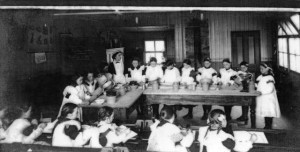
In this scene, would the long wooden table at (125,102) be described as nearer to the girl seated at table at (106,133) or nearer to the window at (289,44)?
the girl seated at table at (106,133)

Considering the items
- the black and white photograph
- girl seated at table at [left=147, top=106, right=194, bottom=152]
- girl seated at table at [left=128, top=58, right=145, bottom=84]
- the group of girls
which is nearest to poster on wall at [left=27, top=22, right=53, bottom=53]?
the black and white photograph

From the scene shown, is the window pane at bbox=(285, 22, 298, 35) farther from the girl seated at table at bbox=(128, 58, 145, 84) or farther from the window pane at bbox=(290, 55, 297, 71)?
the girl seated at table at bbox=(128, 58, 145, 84)

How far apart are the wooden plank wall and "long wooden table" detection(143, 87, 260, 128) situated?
15.7ft

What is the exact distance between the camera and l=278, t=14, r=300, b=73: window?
8.13m

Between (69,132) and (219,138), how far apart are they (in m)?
1.85

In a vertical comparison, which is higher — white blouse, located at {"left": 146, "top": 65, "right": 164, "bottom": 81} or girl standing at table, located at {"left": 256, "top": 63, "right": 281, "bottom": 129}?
white blouse, located at {"left": 146, "top": 65, "right": 164, "bottom": 81}

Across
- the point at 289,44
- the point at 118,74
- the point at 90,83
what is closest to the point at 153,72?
the point at 118,74

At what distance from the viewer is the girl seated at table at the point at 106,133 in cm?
375

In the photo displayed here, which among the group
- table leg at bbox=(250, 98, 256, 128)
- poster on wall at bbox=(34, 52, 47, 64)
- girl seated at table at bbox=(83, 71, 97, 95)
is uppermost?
poster on wall at bbox=(34, 52, 47, 64)

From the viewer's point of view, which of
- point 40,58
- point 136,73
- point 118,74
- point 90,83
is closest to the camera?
point 90,83

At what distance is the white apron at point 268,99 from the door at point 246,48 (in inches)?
199

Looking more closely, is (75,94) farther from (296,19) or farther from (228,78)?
(296,19)

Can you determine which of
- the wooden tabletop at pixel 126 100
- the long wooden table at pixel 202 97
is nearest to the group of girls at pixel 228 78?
the long wooden table at pixel 202 97

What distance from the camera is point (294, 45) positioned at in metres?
8.45
